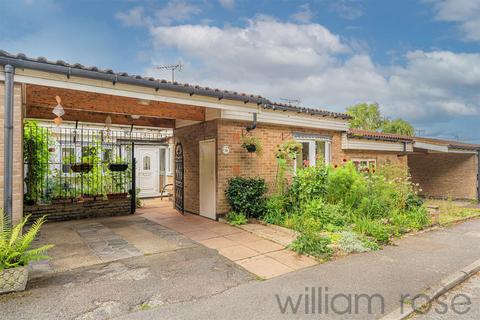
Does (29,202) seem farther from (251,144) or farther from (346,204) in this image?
(346,204)

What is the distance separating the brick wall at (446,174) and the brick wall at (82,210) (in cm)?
1643

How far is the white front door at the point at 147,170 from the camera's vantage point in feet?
46.5

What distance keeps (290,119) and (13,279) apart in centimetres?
791

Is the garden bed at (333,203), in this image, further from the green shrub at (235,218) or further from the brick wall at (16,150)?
the brick wall at (16,150)

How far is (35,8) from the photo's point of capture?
9.05 meters

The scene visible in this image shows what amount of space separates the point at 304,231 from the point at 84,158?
7.53 metres

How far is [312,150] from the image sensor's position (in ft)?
33.6

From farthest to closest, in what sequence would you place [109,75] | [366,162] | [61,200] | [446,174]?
[446,174] → [366,162] → [61,200] → [109,75]

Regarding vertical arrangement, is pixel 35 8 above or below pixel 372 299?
above

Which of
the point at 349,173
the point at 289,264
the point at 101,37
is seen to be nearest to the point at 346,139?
the point at 349,173

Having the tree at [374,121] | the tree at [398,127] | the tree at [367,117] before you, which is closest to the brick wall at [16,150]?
the tree at [374,121]

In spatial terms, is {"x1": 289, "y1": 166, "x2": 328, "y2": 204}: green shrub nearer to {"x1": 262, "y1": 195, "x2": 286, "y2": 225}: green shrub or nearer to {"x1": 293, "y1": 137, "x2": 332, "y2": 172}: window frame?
{"x1": 262, "y1": 195, "x2": 286, "y2": 225}: green shrub

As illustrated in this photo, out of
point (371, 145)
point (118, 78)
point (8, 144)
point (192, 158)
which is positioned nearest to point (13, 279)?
point (8, 144)

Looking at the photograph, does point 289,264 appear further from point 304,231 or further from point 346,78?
point 346,78
